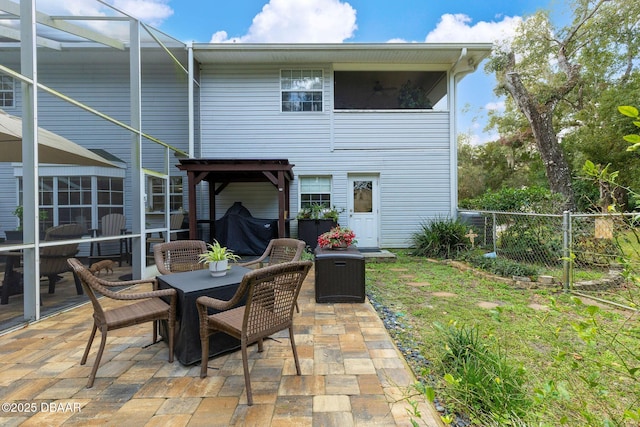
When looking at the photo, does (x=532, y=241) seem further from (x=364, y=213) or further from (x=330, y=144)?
(x=330, y=144)

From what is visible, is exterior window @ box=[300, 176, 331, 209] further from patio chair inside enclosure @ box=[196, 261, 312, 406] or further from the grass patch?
patio chair inside enclosure @ box=[196, 261, 312, 406]

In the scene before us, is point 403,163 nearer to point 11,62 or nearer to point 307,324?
point 307,324

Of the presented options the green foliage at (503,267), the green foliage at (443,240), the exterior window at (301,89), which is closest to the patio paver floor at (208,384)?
the green foliage at (503,267)

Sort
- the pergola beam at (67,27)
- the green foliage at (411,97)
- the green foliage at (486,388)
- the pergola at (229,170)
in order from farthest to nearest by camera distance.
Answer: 1. the green foliage at (411,97)
2. the pergola at (229,170)
3. the pergola beam at (67,27)
4. the green foliage at (486,388)

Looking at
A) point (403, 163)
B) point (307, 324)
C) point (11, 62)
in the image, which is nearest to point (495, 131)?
point (403, 163)

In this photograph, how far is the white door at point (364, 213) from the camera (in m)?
7.88

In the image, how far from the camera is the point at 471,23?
12812 millimetres

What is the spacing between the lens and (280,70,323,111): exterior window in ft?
25.4

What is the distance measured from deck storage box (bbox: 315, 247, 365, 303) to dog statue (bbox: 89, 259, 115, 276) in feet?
10.0

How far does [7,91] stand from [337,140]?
5954 mm

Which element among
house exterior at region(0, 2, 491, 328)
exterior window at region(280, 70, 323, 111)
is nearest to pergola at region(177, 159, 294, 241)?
house exterior at region(0, 2, 491, 328)

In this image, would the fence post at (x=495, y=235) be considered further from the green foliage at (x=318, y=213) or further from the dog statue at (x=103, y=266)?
the dog statue at (x=103, y=266)

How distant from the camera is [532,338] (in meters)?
2.86

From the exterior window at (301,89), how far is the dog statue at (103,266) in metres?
5.25
